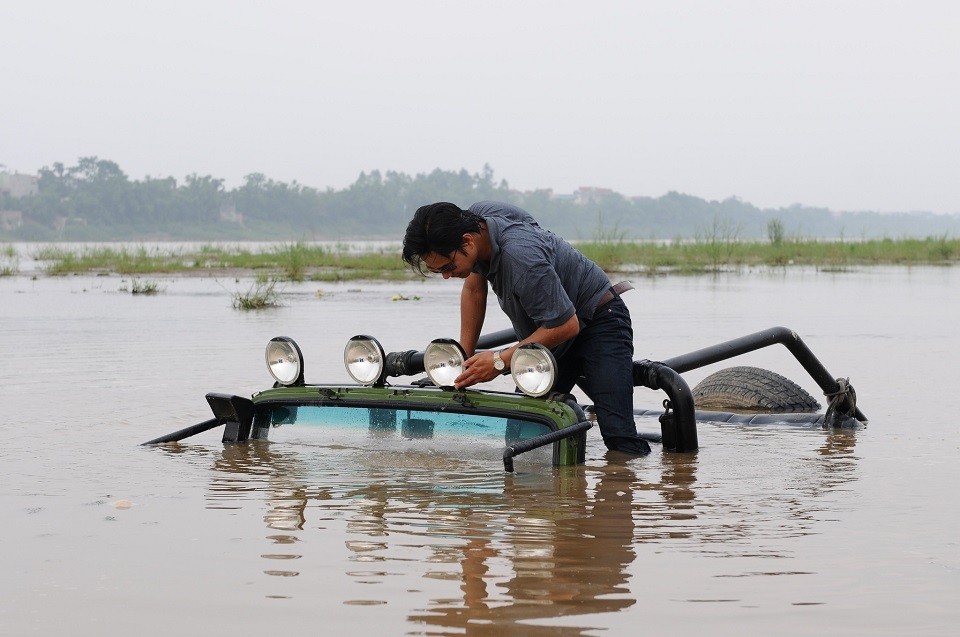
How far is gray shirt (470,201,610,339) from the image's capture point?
5.29 metres

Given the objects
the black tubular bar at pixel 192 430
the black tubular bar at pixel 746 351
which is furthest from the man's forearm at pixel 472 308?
the black tubular bar at pixel 192 430

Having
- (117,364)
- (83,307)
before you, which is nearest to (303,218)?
(83,307)

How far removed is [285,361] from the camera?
599cm

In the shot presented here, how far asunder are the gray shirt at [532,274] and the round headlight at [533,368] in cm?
21

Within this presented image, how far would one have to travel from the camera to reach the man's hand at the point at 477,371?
5.28 m

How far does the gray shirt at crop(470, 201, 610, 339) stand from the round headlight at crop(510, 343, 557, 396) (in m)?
0.21

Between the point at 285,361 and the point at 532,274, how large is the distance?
1331mm

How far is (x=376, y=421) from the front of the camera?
5691 millimetres

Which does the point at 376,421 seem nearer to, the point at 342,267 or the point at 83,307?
the point at 83,307

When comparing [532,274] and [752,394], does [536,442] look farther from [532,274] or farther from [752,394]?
[752,394]

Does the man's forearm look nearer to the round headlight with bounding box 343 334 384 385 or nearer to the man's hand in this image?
the round headlight with bounding box 343 334 384 385

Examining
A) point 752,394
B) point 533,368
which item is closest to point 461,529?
point 533,368

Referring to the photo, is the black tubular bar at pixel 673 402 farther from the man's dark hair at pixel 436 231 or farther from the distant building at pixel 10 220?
the distant building at pixel 10 220

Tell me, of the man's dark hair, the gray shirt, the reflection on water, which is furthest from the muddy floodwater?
the man's dark hair
